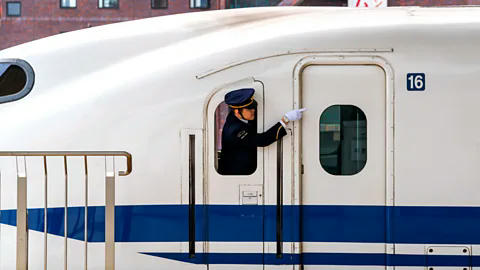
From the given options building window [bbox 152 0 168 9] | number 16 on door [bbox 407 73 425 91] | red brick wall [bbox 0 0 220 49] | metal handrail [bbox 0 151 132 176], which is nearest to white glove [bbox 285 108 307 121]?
number 16 on door [bbox 407 73 425 91]

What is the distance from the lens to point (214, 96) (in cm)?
496

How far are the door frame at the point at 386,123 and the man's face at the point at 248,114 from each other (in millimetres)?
351

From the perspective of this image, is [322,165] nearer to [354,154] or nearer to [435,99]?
[354,154]

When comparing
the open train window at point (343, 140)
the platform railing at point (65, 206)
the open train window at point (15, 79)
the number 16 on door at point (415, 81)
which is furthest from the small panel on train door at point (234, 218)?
the open train window at point (15, 79)

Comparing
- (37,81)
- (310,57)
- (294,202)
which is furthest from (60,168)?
(310,57)

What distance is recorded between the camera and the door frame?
15.9ft

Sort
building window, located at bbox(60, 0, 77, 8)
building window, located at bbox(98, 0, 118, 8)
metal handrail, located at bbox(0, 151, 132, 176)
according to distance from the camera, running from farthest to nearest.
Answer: building window, located at bbox(60, 0, 77, 8) → building window, located at bbox(98, 0, 118, 8) → metal handrail, located at bbox(0, 151, 132, 176)

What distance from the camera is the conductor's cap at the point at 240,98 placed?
4.89 metres

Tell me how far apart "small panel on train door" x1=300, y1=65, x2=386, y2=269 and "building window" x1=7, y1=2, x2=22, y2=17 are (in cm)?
3506

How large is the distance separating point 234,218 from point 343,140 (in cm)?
108

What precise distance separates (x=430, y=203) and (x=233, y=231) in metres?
1.58

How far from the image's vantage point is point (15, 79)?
5.17 m

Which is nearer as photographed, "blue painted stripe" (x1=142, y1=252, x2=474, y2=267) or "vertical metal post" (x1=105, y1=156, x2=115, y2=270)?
"vertical metal post" (x1=105, y1=156, x2=115, y2=270)

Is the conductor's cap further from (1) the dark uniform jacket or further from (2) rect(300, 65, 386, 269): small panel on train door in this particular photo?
(2) rect(300, 65, 386, 269): small panel on train door
